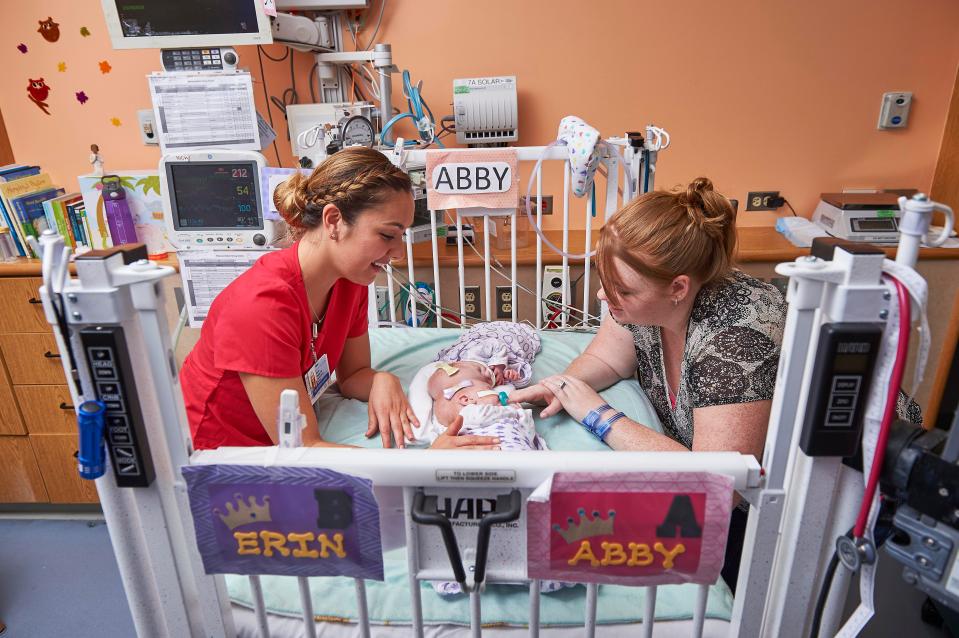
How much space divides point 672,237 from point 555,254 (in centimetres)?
124

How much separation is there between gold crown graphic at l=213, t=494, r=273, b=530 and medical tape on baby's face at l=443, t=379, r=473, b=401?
2.88ft

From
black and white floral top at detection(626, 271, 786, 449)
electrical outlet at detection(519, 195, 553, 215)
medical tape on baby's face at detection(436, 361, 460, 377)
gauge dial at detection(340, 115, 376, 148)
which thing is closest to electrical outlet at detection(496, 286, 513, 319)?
electrical outlet at detection(519, 195, 553, 215)

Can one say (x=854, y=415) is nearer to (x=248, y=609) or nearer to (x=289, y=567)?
(x=289, y=567)

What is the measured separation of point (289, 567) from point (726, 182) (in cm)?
258

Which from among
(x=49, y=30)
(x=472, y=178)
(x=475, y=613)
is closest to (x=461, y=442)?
(x=475, y=613)

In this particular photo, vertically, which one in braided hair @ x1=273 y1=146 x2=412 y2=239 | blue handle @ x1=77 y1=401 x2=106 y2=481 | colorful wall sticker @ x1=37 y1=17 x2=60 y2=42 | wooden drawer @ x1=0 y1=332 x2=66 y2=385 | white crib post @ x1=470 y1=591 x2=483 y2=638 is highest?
colorful wall sticker @ x1=37 y1=17 x2=60 y2=42

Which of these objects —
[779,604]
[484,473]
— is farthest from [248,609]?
[779,604]

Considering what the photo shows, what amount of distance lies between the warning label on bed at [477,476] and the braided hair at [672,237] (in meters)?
0.66

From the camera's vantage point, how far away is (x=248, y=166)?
211cm

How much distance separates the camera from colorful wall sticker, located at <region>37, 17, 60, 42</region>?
269 centimetres

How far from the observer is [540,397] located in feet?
5.45

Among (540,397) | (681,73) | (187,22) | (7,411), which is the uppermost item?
(187,22)

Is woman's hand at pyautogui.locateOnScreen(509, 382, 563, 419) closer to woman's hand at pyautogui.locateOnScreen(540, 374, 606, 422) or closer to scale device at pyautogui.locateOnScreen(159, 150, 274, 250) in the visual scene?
woman's hand at pyautogui.locateOnScreen(540, 374, 606, 422)

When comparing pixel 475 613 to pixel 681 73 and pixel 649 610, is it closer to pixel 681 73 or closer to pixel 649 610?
pixel 649 610
